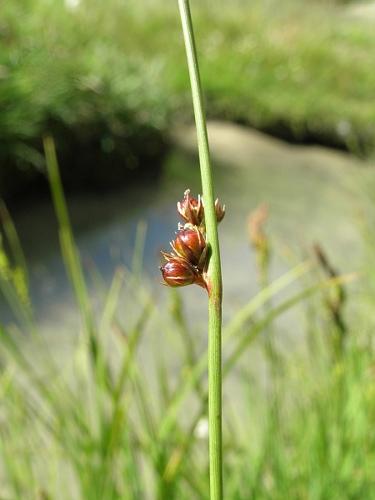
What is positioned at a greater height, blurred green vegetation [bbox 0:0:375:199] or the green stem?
the green stem

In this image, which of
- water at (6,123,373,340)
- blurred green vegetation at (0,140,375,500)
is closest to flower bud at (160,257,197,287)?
blurred green vegetation at (0,140,375,500)

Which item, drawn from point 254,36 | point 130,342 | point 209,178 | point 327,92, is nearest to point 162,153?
point 327,92

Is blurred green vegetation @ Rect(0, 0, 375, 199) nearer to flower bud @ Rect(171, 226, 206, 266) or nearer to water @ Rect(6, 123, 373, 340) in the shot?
water @ Rect(6, 123, 373, 340)

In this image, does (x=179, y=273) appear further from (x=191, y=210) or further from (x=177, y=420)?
(x=177, y=420)

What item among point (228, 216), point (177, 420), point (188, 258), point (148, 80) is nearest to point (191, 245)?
point (188, 258)

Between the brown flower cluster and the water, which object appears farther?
the water

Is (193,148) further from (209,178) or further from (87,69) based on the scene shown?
(209,178)

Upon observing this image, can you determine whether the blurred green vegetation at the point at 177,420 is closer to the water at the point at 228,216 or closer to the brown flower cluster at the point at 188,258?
the brown flower cluster at the point at 188,258
